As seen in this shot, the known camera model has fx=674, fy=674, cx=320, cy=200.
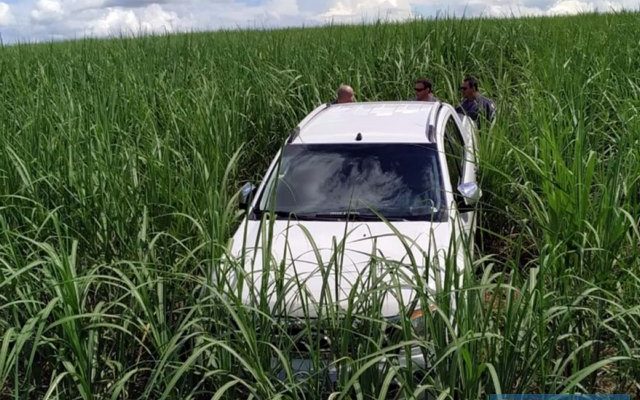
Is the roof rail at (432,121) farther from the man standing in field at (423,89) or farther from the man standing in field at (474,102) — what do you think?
the man standing in field at (423,89)

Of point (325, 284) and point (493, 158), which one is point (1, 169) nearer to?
point (325, 284)

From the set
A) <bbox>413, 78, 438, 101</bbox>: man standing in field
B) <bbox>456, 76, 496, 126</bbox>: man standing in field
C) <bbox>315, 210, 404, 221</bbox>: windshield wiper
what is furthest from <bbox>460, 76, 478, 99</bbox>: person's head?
<bbox>315, 210, 404, 221</bbox>: windshield wiper

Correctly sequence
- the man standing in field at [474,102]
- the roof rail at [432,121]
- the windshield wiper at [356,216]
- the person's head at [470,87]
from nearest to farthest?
the windshield wiper at [356,216]
the roof rail at [432,121]
the man standing in field at [474,102]
the person's head at [470,87]

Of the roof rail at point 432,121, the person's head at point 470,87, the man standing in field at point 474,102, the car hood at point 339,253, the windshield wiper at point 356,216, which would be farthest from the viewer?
the person's head at point 470,87

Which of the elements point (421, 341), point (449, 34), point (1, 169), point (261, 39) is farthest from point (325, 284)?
point (261, 39)

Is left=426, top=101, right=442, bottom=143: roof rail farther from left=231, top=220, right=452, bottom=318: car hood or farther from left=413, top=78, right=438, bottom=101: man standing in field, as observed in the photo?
left=413, top=78, right=438, bottom=101: man standing in field

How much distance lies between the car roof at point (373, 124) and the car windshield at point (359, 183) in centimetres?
9

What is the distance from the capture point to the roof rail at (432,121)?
192 inches

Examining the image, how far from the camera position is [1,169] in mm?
4395

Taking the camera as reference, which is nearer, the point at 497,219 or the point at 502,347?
the point at 502,347

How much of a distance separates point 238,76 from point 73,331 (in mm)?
6175

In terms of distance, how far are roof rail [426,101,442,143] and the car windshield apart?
123mm

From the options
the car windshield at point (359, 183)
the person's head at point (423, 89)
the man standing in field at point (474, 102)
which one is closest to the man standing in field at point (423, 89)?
the person's head at point (423, 89)

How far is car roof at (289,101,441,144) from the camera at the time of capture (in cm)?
489
